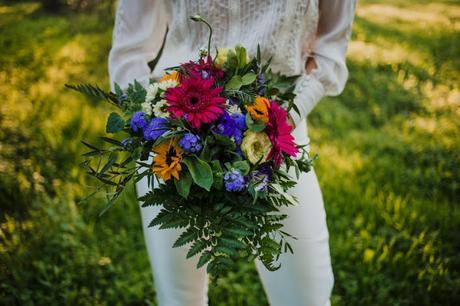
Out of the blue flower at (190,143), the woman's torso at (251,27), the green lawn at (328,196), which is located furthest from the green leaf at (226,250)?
the green lawn at (328,196)

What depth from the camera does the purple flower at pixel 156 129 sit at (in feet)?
3.82

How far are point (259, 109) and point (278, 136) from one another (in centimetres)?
9

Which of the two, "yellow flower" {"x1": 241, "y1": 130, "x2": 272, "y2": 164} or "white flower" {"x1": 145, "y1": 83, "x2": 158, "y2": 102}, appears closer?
"yellow flower" {"x1": 241, "y1": 130, "x2": 272, "y2": 164}

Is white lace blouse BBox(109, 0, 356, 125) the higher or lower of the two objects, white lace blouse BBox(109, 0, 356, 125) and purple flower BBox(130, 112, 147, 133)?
the higher

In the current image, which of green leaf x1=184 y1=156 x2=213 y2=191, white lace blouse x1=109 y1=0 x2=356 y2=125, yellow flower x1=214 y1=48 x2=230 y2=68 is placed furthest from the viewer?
white lace blouse x1=109 y1=0 x2=356 y2=125

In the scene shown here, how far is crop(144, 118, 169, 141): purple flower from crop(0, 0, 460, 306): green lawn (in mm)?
1307

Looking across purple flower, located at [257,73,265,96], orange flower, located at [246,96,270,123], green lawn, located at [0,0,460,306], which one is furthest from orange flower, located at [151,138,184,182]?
green lawn, located at [0,0,460,306]

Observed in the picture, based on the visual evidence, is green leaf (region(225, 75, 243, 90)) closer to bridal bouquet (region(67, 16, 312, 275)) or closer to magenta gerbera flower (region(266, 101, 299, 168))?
bridal bouquet (region(67, 16, 312, 275))

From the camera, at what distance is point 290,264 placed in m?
1.49

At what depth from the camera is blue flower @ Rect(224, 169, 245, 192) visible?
1105 mm

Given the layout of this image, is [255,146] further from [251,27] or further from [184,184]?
[251,27]

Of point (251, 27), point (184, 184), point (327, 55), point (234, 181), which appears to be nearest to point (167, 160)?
point (184, 184)

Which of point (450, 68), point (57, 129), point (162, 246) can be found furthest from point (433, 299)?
point (450, 68)

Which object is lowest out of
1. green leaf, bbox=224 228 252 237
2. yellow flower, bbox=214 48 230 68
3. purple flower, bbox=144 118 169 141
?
green leaf, bbox=224 228 252 237
